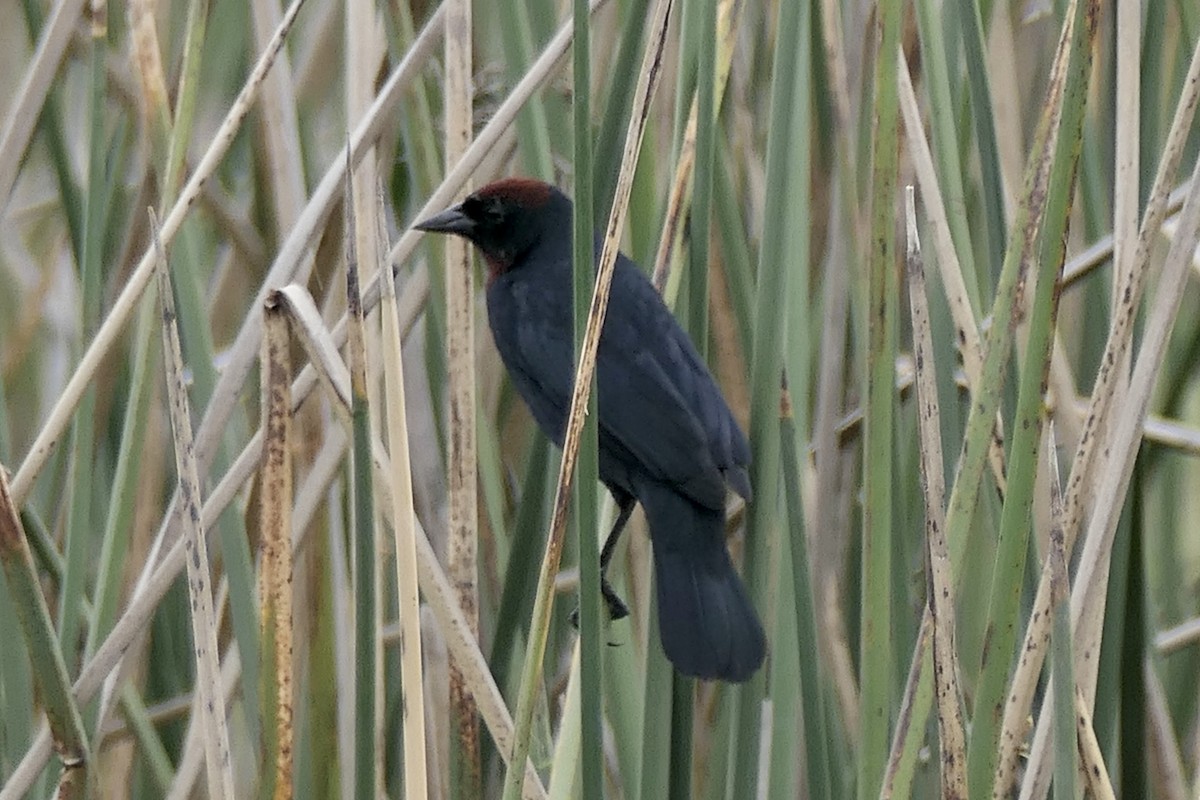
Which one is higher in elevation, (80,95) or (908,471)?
(80,95)

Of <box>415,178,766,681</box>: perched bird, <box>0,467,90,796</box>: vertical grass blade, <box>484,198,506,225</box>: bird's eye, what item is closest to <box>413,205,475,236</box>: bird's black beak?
<box>415,178,766,681</box>: perched bird

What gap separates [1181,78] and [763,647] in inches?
25.9

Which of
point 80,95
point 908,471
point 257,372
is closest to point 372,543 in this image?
point 908,471

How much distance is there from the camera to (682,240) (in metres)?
1.19

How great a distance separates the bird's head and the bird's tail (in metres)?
0.33

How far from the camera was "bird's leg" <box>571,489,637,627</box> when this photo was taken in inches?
54.3

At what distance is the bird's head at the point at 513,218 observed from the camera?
1.52 m

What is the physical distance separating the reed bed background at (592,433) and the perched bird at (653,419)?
4 cm

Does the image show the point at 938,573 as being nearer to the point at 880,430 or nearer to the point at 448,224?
the point at 880,430

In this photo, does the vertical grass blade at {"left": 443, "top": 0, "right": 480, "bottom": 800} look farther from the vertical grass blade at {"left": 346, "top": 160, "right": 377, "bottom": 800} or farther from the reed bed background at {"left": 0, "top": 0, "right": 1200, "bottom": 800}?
the vertical grass blade at {"left": 346, "top": 160, "right": 377, "bottom": 800}

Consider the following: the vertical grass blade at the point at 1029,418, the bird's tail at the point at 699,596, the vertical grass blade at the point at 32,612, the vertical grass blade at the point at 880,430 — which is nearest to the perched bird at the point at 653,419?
the bird's tail at the point at 699,596

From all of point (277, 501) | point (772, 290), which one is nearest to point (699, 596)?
point (772, 290)

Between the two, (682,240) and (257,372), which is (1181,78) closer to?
(682,240)

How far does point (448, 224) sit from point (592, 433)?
0.47 m
